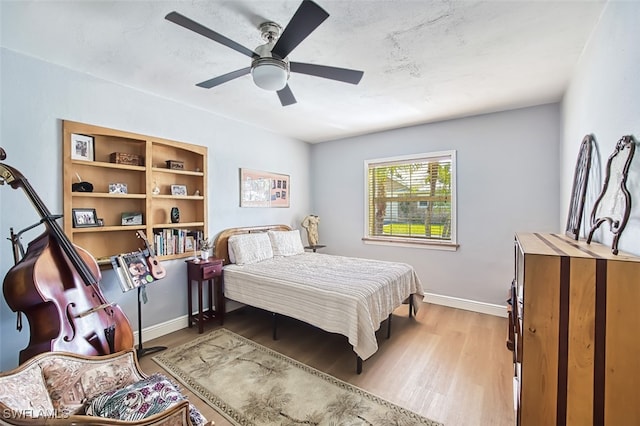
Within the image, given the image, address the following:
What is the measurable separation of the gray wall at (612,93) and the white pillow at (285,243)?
10.8 feet

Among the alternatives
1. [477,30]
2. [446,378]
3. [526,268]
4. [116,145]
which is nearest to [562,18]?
[477,30]

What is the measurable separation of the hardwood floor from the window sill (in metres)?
0.85

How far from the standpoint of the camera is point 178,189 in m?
3.25

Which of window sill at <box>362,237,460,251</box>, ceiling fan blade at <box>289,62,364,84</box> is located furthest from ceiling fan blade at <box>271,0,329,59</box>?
window sill at <box>362,237,460,251</box>

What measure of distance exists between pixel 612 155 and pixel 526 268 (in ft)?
2.99

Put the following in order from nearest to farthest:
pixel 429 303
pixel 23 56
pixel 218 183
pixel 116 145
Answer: pixel 23 56, pixel 116 145, pixel 218 183, pixel 429 303

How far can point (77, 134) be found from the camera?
2.48 meters

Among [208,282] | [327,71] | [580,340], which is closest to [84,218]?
[208,282]

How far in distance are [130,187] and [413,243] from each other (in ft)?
12.2

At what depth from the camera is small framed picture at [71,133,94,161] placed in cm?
245

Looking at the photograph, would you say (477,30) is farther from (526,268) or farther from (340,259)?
(340,259)

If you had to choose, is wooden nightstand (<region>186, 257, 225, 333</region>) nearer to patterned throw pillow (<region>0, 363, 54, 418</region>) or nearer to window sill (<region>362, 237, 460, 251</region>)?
patterned throw pillow (<region>0, 363, 54, 418</region>)

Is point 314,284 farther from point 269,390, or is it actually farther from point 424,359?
point 424,359

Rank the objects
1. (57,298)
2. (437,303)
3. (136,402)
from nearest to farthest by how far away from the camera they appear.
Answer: (136,402) < (57,298) < (437,303)
